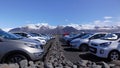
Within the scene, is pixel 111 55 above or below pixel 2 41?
below

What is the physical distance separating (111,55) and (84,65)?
4268mm

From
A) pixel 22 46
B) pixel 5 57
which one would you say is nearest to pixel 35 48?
pixel 22 46

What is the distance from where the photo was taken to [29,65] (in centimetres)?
720

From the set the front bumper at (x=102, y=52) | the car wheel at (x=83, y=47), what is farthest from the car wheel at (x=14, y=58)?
the car wheel at (x=83, y=47)

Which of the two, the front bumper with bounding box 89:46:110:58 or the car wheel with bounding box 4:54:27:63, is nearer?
the car wheel with bounding box 4:54:27:63

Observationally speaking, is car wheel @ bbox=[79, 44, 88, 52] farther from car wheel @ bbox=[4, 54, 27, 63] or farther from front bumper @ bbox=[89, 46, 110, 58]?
car wheel @ bbox=[4, 54, 27, 63]

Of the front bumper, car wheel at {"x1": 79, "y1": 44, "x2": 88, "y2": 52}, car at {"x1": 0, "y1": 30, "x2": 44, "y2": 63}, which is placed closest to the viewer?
car at {"x1": 0, "y1": 30, "x2": 44, "y2": 63}

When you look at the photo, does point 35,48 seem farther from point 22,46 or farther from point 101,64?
point 101,64

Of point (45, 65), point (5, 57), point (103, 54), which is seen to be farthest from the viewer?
point (103, 54)

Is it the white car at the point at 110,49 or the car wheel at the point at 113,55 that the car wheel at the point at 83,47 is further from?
the car wheel at the point at 113,55

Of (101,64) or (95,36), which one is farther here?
(95,36)

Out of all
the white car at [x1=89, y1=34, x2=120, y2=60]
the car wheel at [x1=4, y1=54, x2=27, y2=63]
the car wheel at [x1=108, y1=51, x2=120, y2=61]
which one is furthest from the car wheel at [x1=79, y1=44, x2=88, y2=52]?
the car wheel at [x1=4, y1=54, x2=27, y2=63]

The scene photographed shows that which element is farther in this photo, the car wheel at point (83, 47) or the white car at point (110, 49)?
the car wheel at point (83, 47)

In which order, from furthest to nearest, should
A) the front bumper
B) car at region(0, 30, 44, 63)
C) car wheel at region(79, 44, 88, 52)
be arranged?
→ 1. car wheel at region(79, 44, 88, 52)
2. the front bumper
3. car at region(0, 30, 44, 63)
